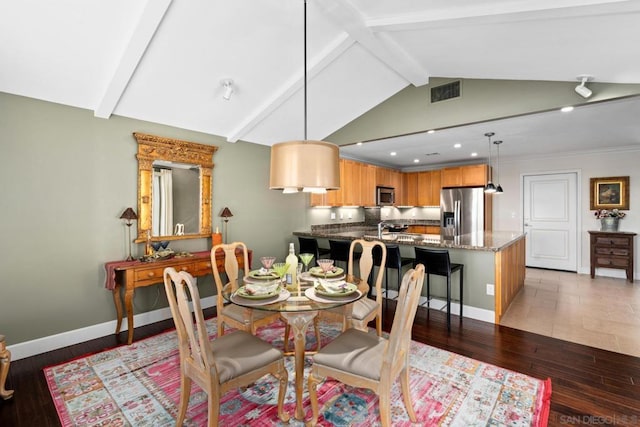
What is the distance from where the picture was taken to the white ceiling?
2.15 meters

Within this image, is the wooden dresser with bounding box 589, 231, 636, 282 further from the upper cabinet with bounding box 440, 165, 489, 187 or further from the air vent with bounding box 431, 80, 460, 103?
the air vent with bounding box 431, 80, 460, 103

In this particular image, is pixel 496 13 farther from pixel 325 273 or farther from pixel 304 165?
pixel 325 273

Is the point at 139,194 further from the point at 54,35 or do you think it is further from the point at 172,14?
the point at 172,14

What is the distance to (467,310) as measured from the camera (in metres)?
3.73

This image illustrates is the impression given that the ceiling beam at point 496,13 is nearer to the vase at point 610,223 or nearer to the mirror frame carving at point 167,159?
the mirror frame carving at point 167,159

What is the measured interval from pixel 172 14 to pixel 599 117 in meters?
4.87

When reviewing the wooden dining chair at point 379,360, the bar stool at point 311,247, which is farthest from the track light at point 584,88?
the bar stool at point 311,247

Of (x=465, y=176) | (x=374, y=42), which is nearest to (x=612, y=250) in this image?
(x=465, y=176)

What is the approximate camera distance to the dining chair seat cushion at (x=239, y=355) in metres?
1.69

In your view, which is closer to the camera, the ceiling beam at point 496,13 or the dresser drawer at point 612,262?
the ceiling beam at point 496,13

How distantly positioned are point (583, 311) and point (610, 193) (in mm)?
3222

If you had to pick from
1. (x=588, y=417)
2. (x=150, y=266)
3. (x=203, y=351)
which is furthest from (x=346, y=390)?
(x=150, y=266)

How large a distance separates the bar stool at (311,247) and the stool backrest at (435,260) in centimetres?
149

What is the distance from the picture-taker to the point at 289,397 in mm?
2107
